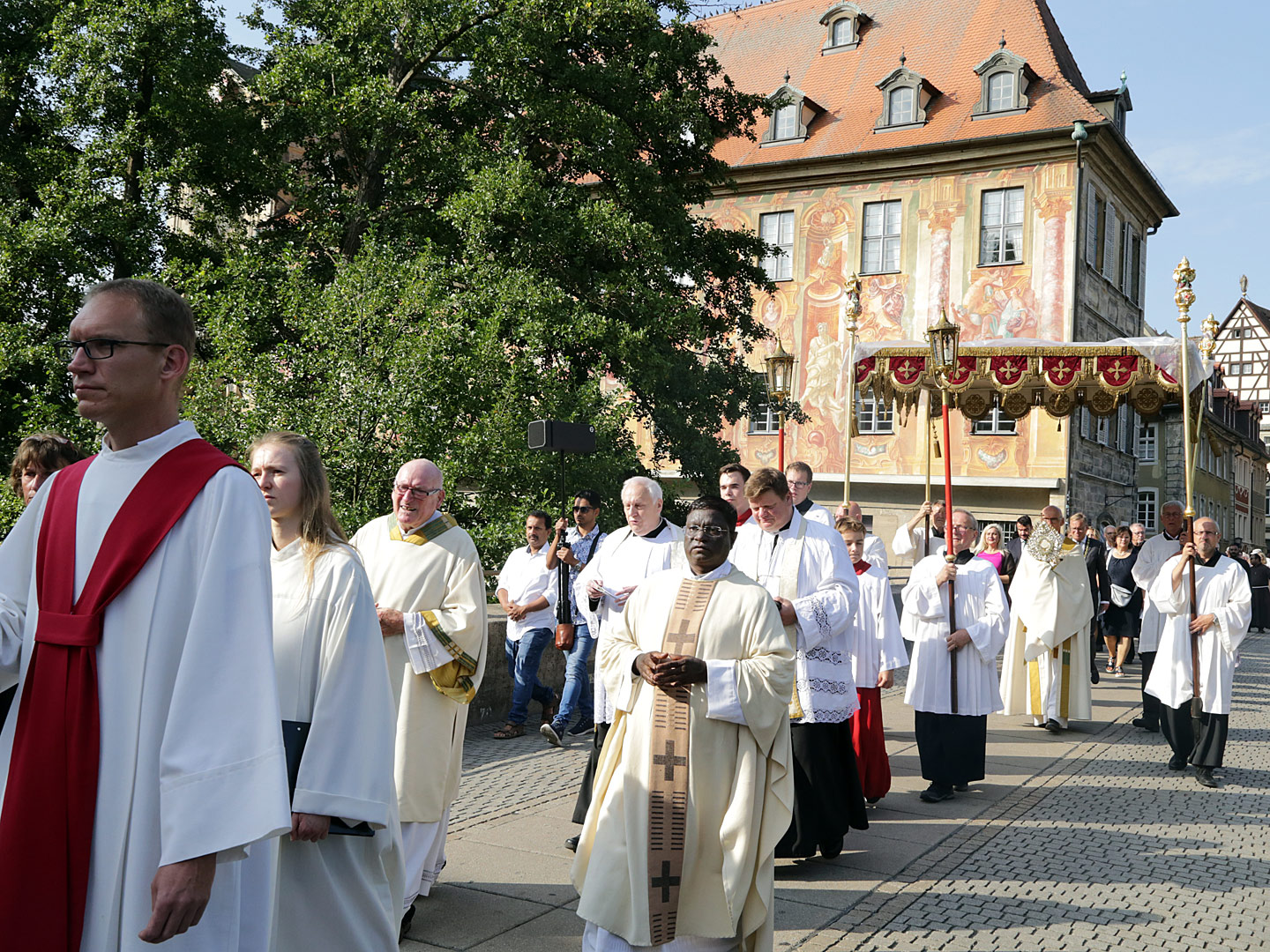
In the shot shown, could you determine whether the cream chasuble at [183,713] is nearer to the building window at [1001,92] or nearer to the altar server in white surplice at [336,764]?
the altar server in white surplice at [336,764]

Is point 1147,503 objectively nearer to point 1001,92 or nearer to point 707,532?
point 1001,92

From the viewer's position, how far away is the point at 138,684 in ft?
7.22

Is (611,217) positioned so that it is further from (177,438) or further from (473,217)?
(177,438)

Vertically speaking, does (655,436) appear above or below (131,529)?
above

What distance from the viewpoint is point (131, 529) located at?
2242 mm

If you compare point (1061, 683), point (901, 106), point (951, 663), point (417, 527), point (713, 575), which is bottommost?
point (1061, 683)

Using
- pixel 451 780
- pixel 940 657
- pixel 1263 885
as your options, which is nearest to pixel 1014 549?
pixel 940 657

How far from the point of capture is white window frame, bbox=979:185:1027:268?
2792 centimetres

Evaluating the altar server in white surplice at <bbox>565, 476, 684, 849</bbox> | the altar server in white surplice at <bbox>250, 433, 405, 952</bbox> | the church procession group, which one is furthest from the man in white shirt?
the altar server in white surplice at <bbox>250, 433, 405, 952</bbox>

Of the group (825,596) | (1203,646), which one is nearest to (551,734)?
(825,596)

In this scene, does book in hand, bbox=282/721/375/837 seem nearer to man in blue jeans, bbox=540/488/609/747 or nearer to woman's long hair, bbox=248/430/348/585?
woman's long hair, bbox=248/430/348/585

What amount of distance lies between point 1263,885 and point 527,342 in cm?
1044

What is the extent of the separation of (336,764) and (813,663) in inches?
134

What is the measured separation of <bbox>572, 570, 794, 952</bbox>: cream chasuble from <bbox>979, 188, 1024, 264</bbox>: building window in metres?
25.9
